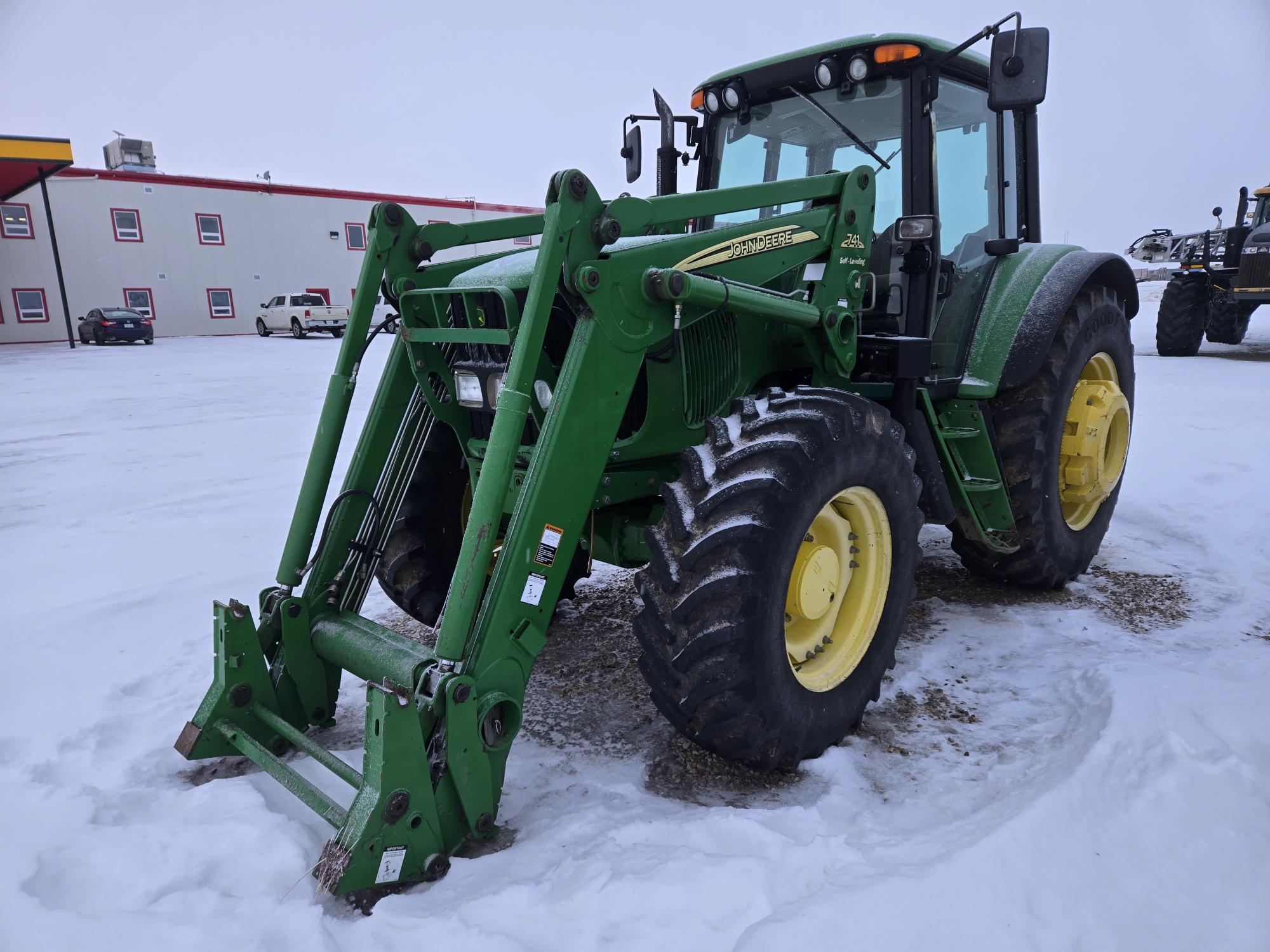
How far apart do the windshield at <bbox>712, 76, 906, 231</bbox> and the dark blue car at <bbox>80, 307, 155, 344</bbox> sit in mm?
24488

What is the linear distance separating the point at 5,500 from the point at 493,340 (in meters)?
5.65

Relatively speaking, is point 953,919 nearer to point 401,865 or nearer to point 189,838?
point 401,865

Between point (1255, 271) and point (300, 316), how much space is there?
24.2 metres

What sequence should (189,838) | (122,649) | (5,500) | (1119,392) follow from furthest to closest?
1. (5,500)
2. (1119,392)
3. (122,649)
4. (189,838)

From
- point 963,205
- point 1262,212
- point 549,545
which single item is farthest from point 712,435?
point 1262,212

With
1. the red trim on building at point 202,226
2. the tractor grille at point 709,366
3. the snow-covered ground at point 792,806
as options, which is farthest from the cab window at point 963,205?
the red trim on building at point 202,226

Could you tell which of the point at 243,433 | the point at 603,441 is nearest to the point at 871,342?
the point at 603,441

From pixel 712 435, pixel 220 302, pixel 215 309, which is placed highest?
pixel 220 302

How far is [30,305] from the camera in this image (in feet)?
87.6

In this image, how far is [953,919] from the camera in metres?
2.00

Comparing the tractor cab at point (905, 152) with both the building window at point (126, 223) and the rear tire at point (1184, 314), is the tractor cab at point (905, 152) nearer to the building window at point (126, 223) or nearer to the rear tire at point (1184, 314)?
the rear tire at point (1184, 314)

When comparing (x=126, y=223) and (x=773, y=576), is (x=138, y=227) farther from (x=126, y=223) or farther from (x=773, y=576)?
(x=773, y=576)

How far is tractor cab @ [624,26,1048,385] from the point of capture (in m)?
3.52

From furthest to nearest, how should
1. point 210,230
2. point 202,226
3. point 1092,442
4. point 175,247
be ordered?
point 210,230 → point 202,226 → point 175,247 → point 1092,442
